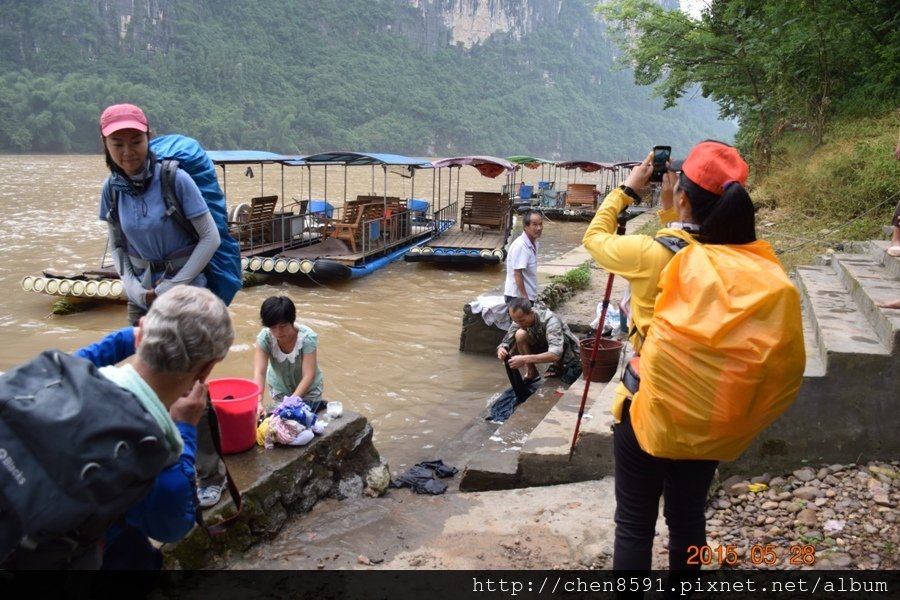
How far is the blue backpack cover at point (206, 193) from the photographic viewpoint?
9.58ft

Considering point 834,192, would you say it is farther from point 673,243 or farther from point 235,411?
point 235,411

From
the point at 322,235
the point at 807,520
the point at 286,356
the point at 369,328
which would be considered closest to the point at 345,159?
the point at 322,235

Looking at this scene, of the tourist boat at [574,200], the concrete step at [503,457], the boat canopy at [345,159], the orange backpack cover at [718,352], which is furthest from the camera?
the tourist boat at [574,200]

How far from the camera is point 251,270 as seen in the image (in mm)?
13156

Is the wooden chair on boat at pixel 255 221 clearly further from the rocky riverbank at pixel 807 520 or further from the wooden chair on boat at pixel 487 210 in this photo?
the rocky riverbank at pixel 807 520

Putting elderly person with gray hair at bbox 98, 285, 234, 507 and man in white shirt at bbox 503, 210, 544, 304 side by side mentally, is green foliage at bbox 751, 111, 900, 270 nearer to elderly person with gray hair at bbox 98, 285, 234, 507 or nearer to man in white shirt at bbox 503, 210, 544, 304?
man in white shirt at bbox 503, 210, 544, 304

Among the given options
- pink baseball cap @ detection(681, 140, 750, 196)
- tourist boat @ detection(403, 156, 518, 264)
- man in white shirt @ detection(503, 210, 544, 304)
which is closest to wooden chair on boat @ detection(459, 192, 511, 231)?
tourist boat @ detection(403, 156, 518, 264)

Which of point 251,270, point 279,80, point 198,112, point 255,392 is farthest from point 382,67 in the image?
point 255,392

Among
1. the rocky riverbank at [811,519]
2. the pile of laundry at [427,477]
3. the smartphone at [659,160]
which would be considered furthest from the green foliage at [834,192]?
the smartphone at [659,160]

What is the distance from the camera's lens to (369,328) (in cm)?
1041

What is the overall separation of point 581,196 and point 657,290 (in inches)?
1052

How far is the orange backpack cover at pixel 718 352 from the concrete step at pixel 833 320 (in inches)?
61.8

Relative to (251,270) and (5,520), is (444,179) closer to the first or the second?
(251,270)

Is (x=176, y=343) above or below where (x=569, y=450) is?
above
